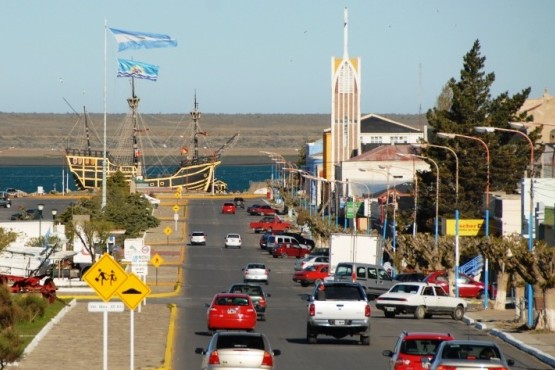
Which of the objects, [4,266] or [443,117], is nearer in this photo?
[4,266]

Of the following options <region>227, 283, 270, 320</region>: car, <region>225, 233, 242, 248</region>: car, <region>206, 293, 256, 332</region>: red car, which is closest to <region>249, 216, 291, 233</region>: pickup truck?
<region>225, 233, 242, 248</region>: car

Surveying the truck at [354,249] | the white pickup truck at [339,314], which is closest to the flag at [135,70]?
the truck at [354,249]

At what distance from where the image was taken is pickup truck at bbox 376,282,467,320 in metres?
47.5

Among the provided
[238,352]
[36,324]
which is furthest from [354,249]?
[238,352]

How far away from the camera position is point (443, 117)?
97188mm

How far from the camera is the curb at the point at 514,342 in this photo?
3278 centimetres

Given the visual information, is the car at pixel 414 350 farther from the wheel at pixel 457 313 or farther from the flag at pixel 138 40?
the flag at pixel 138 40

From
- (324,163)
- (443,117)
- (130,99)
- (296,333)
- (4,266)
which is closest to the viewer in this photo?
(296,333)

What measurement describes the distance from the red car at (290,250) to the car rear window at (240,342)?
5945 cm

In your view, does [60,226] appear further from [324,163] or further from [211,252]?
[324,163]

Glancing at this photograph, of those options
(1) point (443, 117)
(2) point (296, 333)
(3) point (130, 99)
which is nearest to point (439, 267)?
(2) point (296, 333)

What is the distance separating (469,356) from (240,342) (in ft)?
16.8

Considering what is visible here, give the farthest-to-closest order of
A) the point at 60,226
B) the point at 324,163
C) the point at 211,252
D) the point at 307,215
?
the point at 324,163, the point at 307,215, the point at 211,252, the point at 60,226

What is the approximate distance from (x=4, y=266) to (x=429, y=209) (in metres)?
36.0
